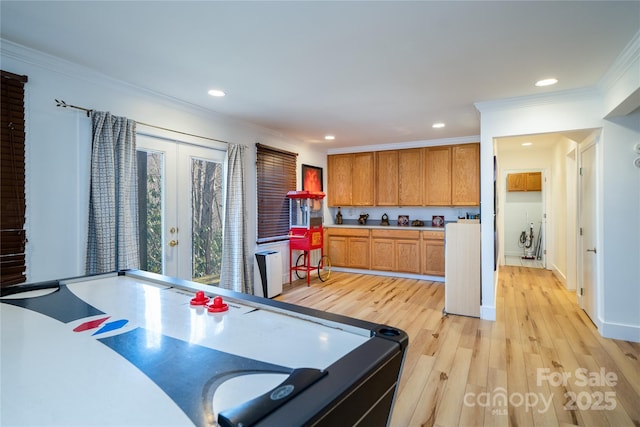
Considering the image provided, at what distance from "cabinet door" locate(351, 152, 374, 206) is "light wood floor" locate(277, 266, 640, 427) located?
91.1 inches

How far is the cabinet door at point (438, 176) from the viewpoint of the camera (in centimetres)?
548

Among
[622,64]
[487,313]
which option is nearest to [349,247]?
[487,313]

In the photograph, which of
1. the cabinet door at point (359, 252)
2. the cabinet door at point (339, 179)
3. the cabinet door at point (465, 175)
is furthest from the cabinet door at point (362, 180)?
the cabinet door at point (465, 175)

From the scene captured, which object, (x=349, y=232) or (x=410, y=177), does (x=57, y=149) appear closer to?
(x=349, y=232)

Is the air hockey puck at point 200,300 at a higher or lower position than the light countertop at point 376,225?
lower

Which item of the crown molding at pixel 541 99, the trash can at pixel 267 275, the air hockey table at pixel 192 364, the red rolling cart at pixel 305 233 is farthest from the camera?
the red rolling cart at pixel 305 233

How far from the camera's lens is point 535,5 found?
185 cm

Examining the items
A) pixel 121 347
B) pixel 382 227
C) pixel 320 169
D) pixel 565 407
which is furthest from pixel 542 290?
pixel 121 347

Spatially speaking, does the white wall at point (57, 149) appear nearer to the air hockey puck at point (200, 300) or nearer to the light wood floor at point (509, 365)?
the air hockey puck at point (200, 300)

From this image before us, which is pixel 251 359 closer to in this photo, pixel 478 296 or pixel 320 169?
pixel 478 296

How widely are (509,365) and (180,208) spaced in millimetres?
3519

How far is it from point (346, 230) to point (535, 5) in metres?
4.59

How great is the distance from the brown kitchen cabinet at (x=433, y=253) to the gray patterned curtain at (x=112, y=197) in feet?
14.1

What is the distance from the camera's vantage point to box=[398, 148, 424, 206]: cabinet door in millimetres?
5715
